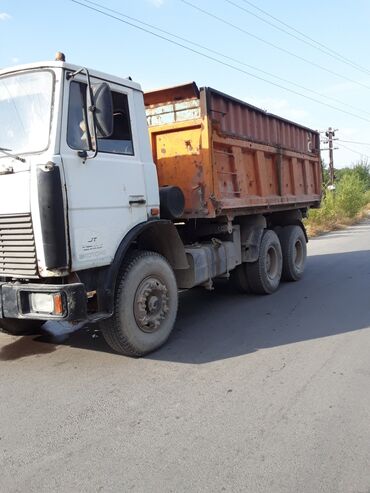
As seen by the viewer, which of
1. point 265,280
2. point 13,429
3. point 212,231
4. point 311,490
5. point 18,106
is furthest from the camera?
point 265,280

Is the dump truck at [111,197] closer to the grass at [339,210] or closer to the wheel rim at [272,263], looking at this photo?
the wheel rim at [272,263]

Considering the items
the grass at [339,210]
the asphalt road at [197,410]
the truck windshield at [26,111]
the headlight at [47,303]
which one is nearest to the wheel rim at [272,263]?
the asphalt road at [197,410]

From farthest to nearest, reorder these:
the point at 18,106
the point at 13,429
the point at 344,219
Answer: the point at 344,219
the point at 18,106
the point at 13,429

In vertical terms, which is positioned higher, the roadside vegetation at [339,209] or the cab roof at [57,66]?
the cab roof at [57,66]

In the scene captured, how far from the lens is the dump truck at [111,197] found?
3934mm

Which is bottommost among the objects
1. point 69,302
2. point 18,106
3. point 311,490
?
point 311,490

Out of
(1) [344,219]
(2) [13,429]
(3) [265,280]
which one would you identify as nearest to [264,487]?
(2) [13,429]

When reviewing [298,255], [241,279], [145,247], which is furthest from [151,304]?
[298,255]

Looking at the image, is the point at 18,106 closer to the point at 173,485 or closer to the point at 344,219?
the point at 173,485

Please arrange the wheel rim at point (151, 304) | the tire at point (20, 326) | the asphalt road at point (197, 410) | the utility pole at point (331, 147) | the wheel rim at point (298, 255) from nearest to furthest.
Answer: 1. the asphalt road at point (197, 410)
2. the wheel rim at point (151, 304)
3. the tire at point (20, 326)
4. the wheel rim at point (298, 255)
5. the utility pole at point (331, 147)

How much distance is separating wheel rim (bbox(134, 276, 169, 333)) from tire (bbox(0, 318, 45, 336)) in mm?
1580

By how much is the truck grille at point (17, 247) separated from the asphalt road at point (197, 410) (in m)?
1.01

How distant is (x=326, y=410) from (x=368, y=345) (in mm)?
1698

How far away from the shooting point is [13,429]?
3.30 m
